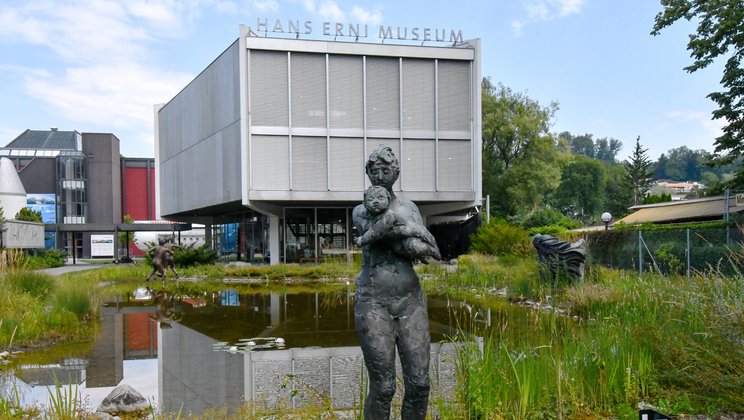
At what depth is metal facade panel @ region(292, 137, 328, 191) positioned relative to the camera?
28.2 meters

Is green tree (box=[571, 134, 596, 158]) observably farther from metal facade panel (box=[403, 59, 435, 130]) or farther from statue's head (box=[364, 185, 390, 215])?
statue's head (box=[364, 185, 390, 215])

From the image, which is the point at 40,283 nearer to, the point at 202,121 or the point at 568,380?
the point at 568,380

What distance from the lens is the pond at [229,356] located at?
6152 mm

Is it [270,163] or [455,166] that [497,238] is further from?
[270,163]

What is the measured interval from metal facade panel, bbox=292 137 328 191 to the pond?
47.4 ft

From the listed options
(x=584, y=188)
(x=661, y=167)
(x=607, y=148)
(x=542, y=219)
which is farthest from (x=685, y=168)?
(x=542, y=219)

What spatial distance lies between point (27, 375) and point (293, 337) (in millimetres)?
3939

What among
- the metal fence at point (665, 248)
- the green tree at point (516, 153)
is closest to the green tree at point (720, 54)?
the metal fence at point (665, 248)

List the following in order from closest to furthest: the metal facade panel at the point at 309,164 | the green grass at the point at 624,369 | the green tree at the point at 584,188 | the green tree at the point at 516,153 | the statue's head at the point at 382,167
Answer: the statue's head at the point at 382,167 → the green grass at the point at 624,369 → the metal facade panel at the point at 309,164 → the green tree at the point at 516,153 → the green tree at the point at 584,188

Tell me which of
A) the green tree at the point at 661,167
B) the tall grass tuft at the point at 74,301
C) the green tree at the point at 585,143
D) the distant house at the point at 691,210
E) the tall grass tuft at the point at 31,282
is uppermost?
the green tree at the point at 585,143

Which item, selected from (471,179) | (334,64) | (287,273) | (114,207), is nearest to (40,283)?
(287,273)

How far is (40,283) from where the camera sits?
40.3 ft

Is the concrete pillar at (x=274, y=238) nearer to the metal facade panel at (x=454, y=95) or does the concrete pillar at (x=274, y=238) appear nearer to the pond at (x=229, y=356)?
the metal facade panel at (x=454, y=95)

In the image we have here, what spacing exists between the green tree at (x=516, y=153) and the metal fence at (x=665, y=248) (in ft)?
88.2
